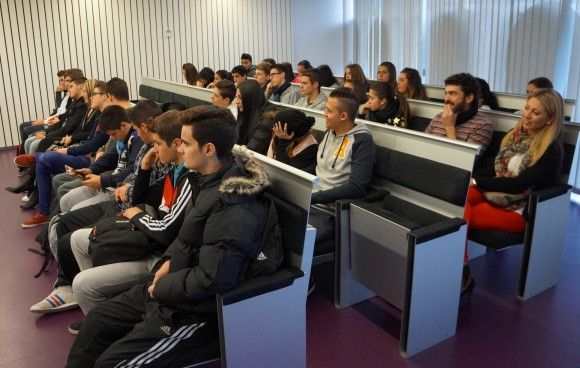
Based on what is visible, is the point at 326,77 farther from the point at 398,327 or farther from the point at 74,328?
the point at 74,328

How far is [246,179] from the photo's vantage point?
184 cm

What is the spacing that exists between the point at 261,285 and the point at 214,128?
0.62 meters

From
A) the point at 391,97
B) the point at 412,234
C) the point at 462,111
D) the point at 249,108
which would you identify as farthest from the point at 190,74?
the point at 412,234

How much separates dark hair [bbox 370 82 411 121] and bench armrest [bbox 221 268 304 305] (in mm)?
2544

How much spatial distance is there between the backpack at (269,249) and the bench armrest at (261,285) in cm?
3

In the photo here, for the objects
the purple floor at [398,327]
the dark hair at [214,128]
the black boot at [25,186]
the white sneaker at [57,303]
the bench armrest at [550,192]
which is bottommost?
the purple floor at [398,327]

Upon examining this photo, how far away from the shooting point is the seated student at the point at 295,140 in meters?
3.15

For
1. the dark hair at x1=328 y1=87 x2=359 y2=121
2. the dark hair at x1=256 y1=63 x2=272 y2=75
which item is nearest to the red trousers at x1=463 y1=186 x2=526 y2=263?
the dark hair at x1=328 y1=87 x2=359 y2=121

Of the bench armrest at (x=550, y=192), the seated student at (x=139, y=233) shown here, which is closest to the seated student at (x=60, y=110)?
the seated student at (x=139, y=233)

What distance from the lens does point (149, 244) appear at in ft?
7.72

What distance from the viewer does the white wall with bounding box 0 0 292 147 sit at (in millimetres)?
7480

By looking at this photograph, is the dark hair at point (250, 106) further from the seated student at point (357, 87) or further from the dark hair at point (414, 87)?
the dark hair at point (414, 87)

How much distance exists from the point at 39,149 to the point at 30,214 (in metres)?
0.92

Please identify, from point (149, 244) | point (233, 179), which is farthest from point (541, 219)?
point (149, 244)
